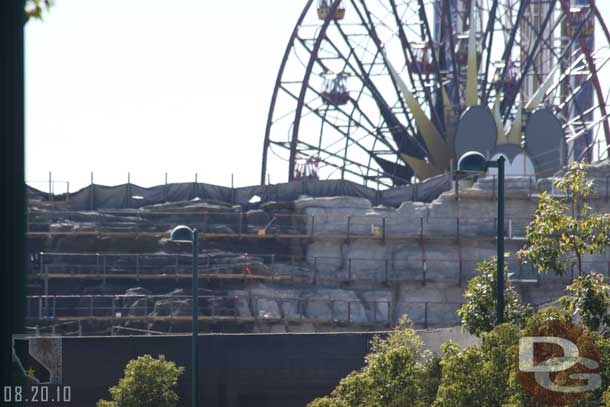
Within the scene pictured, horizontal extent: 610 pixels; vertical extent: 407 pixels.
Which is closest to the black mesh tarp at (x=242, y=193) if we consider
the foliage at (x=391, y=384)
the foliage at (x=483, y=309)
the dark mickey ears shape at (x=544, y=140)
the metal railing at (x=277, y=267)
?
the dark mickey ears shape at (x=544, y=140)

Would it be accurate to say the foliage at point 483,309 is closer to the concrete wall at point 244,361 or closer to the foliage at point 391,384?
the foliage at point 391,384

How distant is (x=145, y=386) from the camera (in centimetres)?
2830

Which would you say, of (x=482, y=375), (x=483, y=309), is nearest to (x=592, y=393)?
(x=482, y=375)

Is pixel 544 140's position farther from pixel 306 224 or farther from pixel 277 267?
pixel 277 267

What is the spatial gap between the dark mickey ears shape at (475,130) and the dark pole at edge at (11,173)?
2102 inches

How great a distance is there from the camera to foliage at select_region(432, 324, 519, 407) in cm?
2002

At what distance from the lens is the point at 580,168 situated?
21469mm

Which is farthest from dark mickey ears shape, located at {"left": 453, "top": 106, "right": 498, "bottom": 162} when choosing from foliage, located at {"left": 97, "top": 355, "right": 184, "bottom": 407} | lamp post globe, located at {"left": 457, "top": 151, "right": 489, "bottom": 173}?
lamp post globe, located at {"left": 457, "top": 151, "right": 489, "bottom": 173}

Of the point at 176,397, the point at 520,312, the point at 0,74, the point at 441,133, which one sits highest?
the point at 441,133

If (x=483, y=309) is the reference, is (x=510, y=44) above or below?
above

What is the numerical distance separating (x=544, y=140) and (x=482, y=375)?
43.3 meters

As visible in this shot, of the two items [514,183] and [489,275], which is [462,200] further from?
[489,275]

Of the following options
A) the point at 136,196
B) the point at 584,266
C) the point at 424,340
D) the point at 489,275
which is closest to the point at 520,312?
the point at 489,275

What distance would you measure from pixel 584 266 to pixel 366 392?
3158cm
